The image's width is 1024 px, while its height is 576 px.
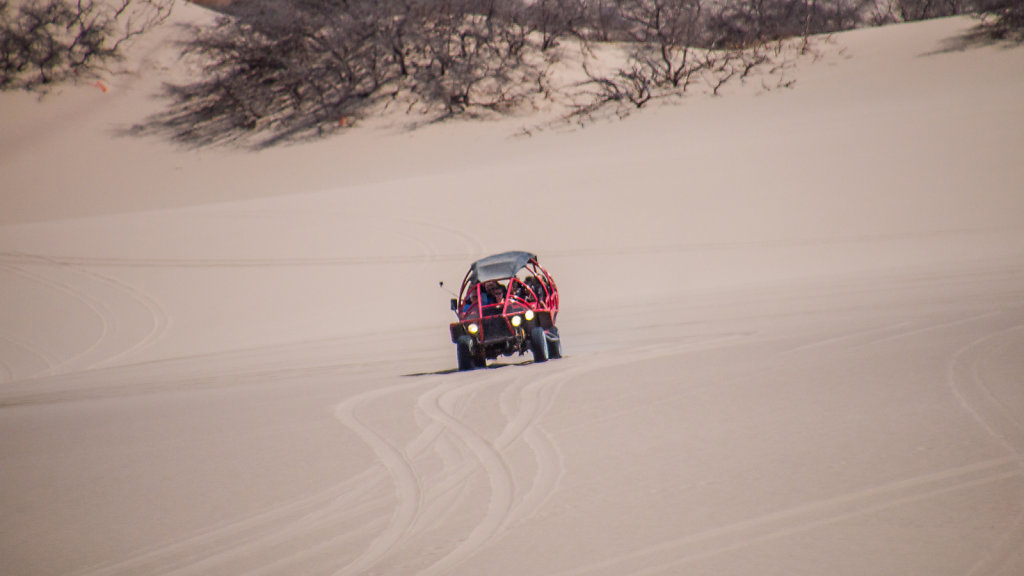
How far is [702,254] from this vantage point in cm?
1967

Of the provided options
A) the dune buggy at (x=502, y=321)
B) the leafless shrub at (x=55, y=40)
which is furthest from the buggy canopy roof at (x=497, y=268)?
the leafless shrub at (x=55, y=40)

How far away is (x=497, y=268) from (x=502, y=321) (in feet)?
2.53

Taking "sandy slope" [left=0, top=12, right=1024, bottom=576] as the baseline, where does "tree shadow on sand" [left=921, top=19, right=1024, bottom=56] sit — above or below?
above

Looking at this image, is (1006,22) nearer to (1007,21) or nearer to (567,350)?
(1007,21)

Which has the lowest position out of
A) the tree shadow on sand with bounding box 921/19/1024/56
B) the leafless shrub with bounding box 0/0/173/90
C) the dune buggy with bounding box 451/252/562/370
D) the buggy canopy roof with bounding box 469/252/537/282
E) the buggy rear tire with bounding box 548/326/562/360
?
the buggy rear tire with bounding box 548/326/562/360

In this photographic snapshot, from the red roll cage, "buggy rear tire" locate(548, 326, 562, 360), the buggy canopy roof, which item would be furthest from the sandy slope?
the buggy canopy roof

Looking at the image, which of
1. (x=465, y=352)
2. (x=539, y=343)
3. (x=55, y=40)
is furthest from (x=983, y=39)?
(x=55, y=40)

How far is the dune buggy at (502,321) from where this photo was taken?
1032 cm

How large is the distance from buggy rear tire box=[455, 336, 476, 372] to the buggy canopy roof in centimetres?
76

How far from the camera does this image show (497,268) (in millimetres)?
10797

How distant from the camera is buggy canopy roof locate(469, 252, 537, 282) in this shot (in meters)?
10.7

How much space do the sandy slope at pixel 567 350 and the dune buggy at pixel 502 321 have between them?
33 cm

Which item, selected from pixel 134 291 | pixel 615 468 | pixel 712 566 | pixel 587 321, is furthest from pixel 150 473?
pixel 134 291

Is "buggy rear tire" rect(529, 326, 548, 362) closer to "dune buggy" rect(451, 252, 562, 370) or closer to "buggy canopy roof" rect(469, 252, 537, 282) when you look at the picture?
"dune buggy" rect(451, 252, 562, 370)
